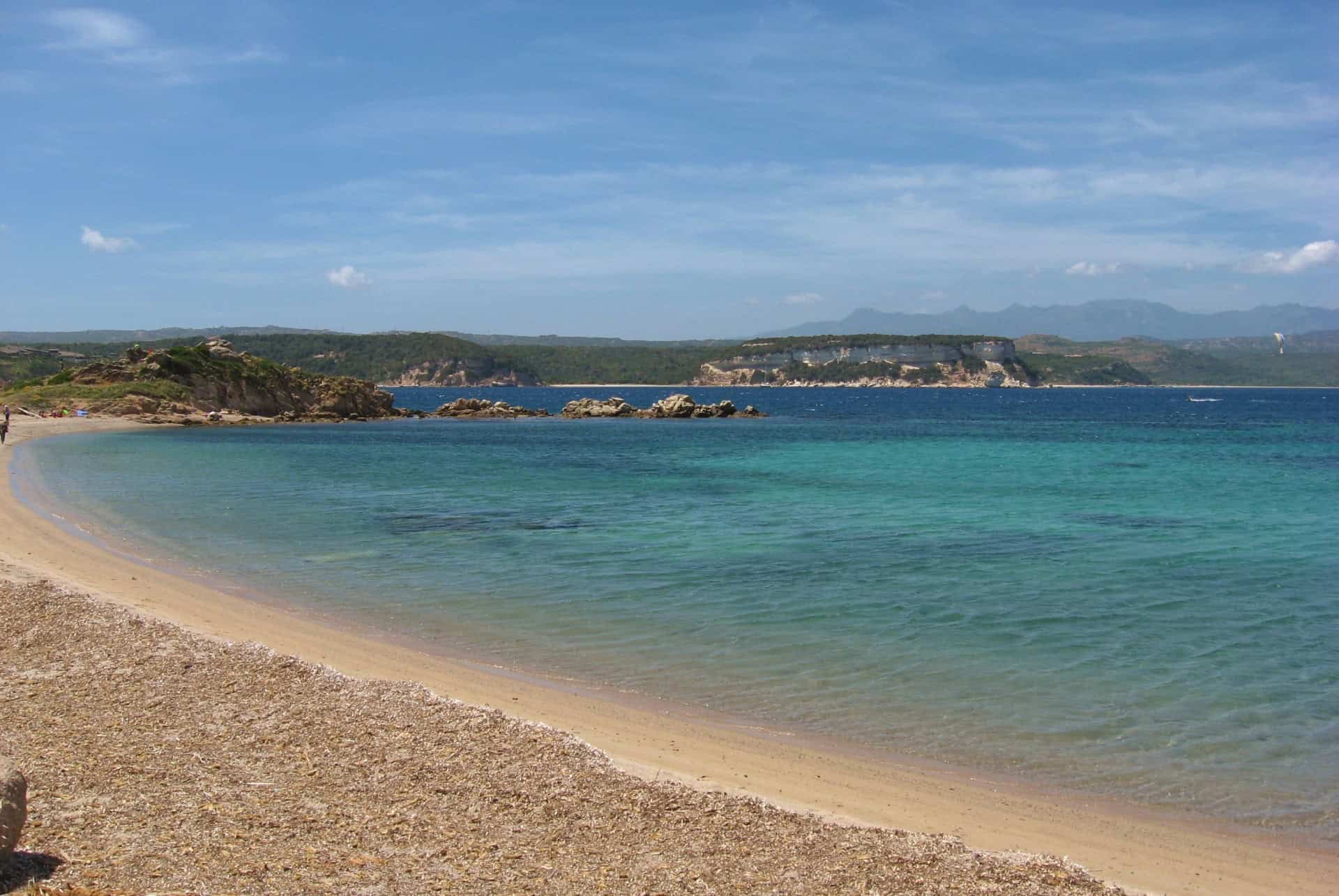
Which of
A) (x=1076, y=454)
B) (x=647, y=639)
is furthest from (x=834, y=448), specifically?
(x=647, y=639)

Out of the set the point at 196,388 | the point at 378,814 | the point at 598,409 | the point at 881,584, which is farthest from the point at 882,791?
the point at 598,409

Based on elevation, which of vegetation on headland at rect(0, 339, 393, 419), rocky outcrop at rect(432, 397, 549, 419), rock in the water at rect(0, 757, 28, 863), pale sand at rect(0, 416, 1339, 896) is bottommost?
pale sand at rect(0, 416, 1339, 896)

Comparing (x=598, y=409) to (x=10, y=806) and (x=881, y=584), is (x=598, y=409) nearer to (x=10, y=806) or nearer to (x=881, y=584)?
(x=881, y=584)

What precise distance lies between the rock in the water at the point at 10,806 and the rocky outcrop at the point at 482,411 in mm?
81120

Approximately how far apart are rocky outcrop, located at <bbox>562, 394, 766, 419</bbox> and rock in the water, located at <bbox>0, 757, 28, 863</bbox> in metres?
79.6

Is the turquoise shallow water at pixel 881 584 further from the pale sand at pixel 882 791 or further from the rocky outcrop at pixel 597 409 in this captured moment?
the rocky outcrop at pixel 597 409

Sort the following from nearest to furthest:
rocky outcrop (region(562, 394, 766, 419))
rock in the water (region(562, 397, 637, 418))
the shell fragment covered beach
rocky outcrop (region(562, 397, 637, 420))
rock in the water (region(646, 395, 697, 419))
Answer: the shell fragment covered beach, rock in the water (region(646, 395, 697, 419)), rocky outcrop (region(562, 394, 766, 419)), rocky outcrop (region(562, 397, 637, 420)), rock in the water (region(562, 397, 637, 418))

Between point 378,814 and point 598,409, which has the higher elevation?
point 598,409

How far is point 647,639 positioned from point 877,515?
12758mm

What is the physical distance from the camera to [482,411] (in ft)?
293

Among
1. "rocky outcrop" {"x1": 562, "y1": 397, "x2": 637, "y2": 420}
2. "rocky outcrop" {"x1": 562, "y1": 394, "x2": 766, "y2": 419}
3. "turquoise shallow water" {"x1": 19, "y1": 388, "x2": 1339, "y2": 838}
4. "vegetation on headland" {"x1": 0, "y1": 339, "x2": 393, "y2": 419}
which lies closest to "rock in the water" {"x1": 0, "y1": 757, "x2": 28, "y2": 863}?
"turquoise shallow water" {"x1": 19, "y1": 388, "x2": 1339, "y2": 838}

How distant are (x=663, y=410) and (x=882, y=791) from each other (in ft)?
260

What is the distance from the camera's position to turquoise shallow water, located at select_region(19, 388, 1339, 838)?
9.01 meters

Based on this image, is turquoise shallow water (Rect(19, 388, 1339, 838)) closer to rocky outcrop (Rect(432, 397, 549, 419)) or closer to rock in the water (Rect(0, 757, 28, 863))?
rock in the water (Rect(0, 757, 28, 863))
